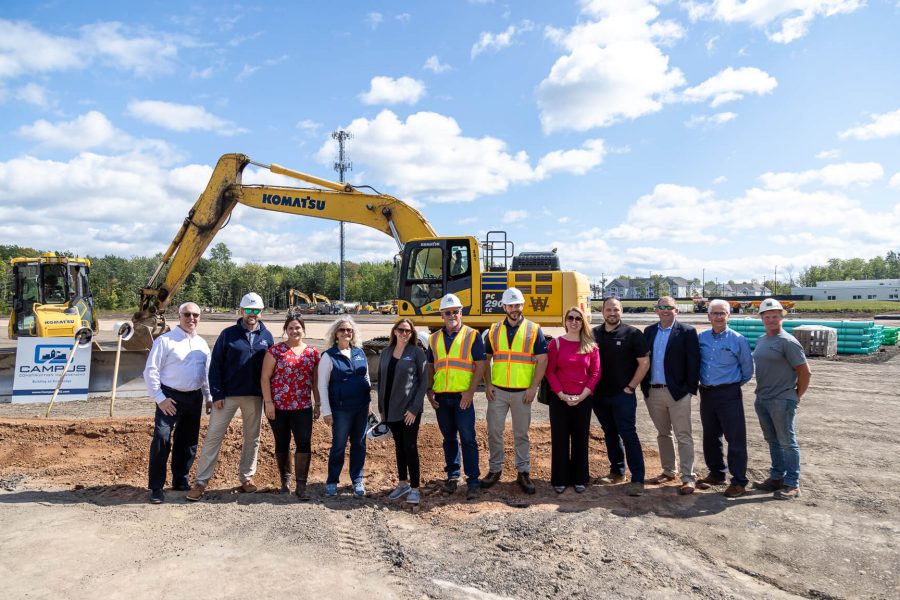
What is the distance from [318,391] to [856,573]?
4497 millimetres

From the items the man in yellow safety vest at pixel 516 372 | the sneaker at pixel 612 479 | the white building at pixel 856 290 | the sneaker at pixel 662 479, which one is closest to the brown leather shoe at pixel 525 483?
the man in yellow safety vest at pixel 516 372

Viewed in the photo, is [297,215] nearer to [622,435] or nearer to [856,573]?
[622,435]

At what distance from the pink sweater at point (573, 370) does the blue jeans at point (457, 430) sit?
3.00 feet

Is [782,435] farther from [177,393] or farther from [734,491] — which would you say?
[177,393]

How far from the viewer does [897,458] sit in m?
6.82

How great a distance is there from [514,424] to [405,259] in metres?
6.30

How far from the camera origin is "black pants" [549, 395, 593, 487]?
18.0 feet

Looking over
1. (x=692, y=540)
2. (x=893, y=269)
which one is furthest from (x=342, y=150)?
(x=893, y=269)

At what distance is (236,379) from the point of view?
5.28 meters

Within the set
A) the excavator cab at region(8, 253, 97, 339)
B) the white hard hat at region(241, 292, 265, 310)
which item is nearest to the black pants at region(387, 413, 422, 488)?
the white hard hat at region(241, 292, 265, 310)

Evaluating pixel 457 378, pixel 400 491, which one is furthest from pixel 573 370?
pixel 400 491

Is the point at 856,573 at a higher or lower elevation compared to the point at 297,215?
lower

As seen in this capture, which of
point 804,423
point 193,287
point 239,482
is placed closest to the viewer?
point 239,482

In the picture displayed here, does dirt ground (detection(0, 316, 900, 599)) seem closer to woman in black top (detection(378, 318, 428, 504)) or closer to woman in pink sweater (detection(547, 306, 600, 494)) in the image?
woman in pink sweater (detection(547, 306, 600, 494))
